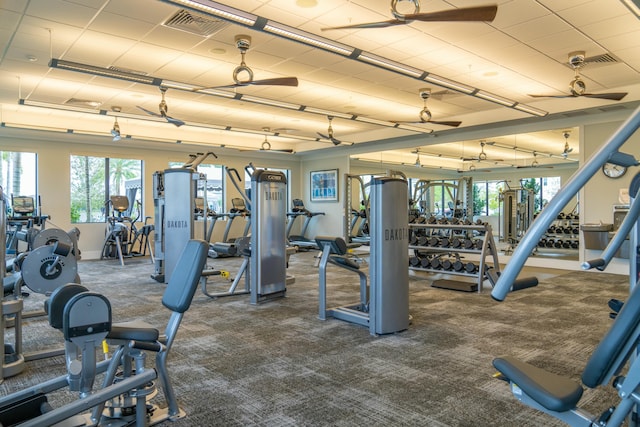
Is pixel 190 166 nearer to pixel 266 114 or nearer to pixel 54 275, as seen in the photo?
pixel 266 114

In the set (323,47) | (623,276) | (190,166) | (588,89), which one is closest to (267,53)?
(323,47)

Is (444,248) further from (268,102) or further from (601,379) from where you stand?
(601,379)

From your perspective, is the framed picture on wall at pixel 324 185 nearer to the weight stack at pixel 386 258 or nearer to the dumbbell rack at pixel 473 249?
the dumbbell rack at pixel 473 249

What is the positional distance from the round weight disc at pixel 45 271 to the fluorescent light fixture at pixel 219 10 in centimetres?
214

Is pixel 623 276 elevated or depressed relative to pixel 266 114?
depressed

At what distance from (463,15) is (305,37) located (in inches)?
65.1

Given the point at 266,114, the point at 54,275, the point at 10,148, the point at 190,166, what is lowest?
the point at 54,275

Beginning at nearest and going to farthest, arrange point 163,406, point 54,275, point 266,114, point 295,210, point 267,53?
point 163,406 → point 54,275 → point 267,53 → point 266,114 → point 295,210

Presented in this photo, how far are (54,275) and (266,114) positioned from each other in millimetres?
6149

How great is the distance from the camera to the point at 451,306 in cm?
507

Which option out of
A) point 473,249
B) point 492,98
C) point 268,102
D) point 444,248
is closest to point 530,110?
point 492,98

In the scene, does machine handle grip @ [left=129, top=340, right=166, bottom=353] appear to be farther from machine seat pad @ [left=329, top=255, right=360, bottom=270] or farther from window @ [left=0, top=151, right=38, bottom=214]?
window @ [left=0, top=151, right=38, bottom=214]

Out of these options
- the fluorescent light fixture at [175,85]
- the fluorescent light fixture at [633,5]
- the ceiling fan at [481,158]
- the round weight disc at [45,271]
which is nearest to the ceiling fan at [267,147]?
the fluorescent light fixture at [175,85]

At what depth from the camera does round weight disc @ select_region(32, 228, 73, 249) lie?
3.74m
